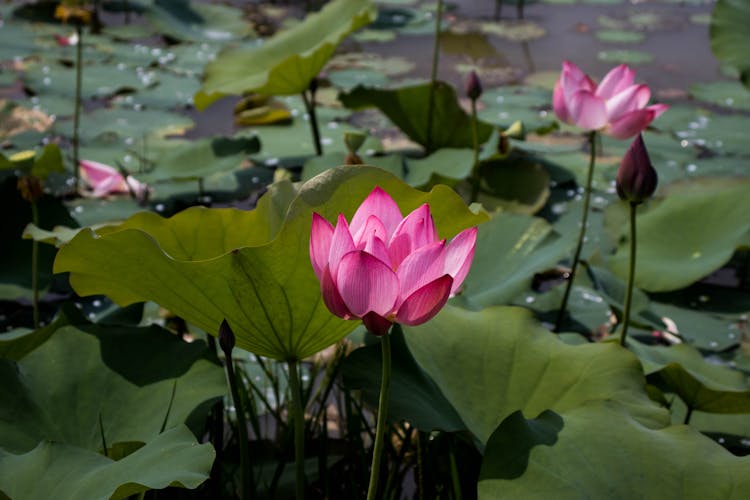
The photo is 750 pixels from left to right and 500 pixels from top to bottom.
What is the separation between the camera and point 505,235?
1760 mm

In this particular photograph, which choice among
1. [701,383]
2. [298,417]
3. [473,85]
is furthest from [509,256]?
[298,417]

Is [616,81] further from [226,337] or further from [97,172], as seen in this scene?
[97,172]

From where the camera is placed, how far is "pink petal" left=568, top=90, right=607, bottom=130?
5.15 ft

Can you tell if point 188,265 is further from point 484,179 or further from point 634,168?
point 484,179

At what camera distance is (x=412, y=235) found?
0.87 meters

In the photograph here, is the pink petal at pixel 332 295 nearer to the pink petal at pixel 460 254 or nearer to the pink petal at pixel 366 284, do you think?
the pink petal at pixel 366 284

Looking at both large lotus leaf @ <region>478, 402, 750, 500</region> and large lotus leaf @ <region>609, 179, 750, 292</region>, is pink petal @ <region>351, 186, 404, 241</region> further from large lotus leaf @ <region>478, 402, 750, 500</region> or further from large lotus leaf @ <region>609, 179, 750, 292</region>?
large lotus leaf @ <region>609, 179, 750, 292</region>

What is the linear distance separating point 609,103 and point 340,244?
0.90 metres

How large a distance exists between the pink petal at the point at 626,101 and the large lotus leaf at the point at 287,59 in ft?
2.87

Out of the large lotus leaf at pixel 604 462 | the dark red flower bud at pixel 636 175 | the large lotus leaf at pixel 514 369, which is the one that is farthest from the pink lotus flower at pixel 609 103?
the large lotus leaf at pixel 604 462

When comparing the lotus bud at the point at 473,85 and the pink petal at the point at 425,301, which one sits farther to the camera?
the lotus bud at the point at 473,85

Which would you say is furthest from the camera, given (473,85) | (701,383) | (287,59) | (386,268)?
(287,59)

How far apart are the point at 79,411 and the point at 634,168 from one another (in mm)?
799

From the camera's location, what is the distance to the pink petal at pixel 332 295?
835 mm
